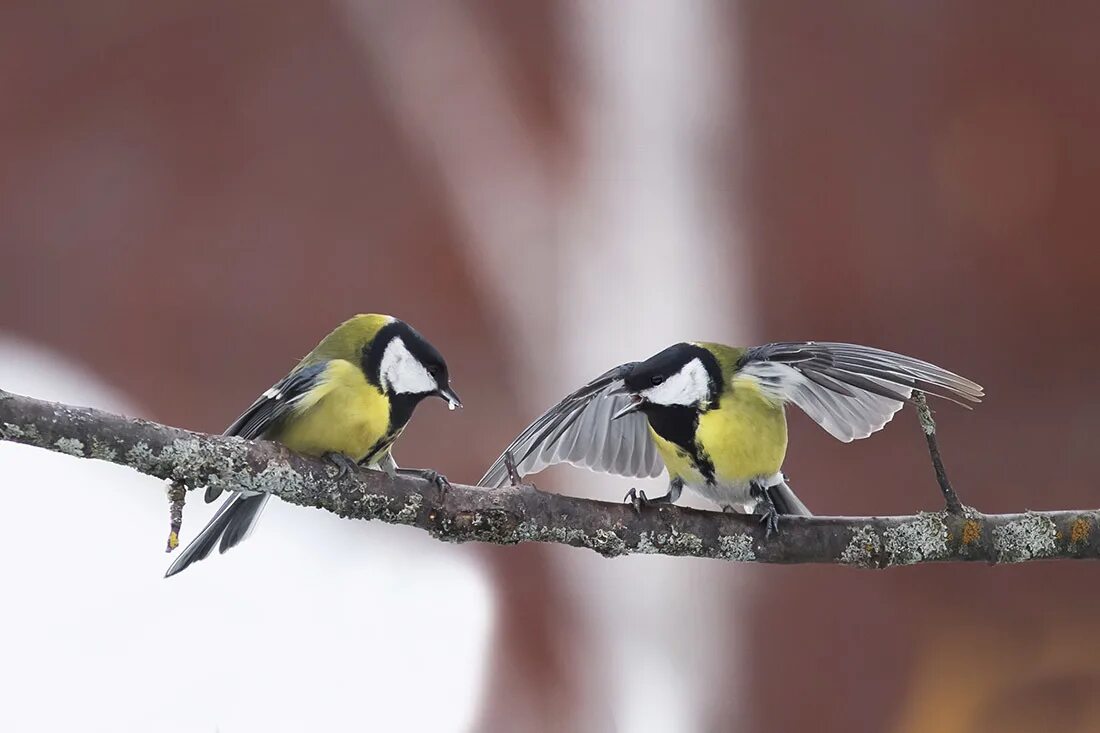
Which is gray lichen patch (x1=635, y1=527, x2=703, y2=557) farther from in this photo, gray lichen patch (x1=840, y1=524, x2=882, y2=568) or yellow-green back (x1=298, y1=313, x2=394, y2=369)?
yellow-green back (x1=298, y1=313, x2=394, y2=369)

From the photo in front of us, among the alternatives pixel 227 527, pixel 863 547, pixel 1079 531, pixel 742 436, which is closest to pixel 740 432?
pixel 742 436

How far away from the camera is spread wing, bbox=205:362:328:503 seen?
68 centimetres

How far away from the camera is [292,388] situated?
2.24 feet

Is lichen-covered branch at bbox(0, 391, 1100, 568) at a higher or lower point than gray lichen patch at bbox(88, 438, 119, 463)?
lower

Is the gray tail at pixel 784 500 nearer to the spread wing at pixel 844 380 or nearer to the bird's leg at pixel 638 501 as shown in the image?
the spread wing at pixel 844 380

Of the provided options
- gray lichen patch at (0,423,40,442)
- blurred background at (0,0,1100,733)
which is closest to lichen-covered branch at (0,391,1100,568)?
gray lichen patch at (0,423,40,442)

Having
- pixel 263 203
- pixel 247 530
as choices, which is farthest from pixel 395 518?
pixel 263 203

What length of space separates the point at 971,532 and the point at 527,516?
0.29m

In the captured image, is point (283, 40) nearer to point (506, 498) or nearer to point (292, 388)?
point (292, 388)

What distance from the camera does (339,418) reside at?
2.18 ft

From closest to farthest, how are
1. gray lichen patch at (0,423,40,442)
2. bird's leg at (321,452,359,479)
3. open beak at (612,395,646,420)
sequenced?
gray lichen patch at (0,423,40,442) < bird's leg at (321,452,359,479) < open beak at (612,395,646,420)

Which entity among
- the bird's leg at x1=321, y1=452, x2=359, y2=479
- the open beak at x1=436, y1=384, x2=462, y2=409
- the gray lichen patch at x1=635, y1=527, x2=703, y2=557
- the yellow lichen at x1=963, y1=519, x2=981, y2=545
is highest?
the bird's leg at x1=321, y1=452, x2=359, y2=479

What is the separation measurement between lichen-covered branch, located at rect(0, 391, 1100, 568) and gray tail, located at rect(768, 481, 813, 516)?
0.34 feet

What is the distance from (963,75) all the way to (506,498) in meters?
1.06
